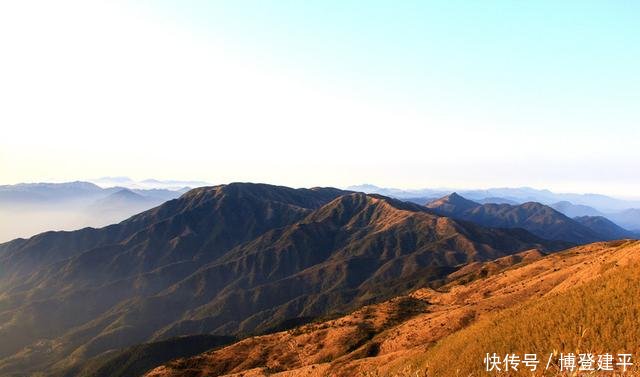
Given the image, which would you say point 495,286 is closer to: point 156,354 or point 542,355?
point 542,355

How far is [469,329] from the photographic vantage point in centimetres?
3341

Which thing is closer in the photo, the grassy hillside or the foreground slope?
the grassy hillside

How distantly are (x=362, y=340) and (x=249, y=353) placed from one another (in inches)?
822

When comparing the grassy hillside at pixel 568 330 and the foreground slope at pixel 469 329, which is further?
the foreground slope at pixel 469 329

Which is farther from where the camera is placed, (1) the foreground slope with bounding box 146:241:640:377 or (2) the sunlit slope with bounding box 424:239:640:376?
(1) the foreground slope with bounding box 146:241:640:377

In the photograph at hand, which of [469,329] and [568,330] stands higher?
[568,330]

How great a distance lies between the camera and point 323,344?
6975 cm

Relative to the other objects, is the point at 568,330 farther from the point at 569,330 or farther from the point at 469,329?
the point at 469,329

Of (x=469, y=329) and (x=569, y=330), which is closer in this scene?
(x=569, y=330)

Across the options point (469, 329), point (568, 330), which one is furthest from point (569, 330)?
point (469, 329)

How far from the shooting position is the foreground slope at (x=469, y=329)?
20844 millimetres

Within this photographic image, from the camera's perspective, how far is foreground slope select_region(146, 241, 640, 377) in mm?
20844

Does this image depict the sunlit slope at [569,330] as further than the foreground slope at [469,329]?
No

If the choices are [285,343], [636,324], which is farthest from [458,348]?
[285,343]
